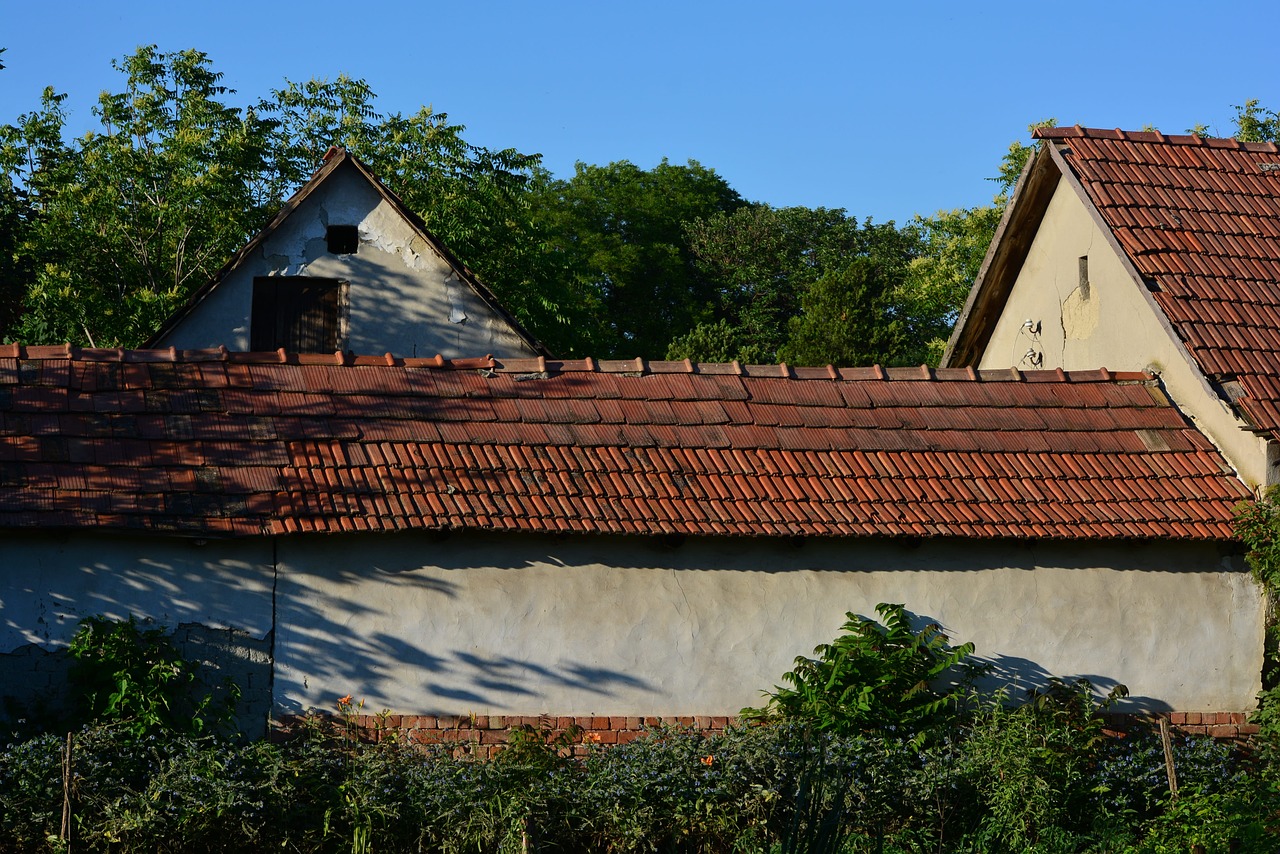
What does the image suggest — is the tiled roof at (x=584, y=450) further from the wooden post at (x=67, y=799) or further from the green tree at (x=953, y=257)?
the green tree at (x=953, y=257)

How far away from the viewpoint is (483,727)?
9.43m

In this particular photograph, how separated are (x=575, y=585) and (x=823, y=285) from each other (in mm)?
22156

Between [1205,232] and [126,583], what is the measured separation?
33.0 ft

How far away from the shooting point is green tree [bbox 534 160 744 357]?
44625 millimetres

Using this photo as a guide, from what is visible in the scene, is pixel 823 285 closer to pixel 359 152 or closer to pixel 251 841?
pixel 359 152

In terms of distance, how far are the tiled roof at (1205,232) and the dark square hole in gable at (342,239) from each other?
9092 mm

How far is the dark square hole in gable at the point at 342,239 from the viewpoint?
706 inches

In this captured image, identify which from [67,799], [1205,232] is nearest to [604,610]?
[67,799]

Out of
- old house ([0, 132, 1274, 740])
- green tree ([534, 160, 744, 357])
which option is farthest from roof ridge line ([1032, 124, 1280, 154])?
green tree ([534, 160, 744, 357])

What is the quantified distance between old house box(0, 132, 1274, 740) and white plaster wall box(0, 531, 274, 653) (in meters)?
0.02

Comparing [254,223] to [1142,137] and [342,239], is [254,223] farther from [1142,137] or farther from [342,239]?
[1142,137]

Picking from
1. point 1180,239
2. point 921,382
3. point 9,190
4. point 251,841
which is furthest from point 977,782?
point 9,190

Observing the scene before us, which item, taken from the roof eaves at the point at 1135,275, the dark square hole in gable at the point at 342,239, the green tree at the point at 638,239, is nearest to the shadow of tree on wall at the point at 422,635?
the roof eaves at the point at 1135,275

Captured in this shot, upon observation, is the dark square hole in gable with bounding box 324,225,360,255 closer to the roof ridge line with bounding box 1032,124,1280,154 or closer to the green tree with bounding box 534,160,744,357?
the roof ridge line with bounding box 1032,124,1280,154
